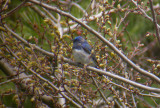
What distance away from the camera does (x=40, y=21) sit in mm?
4664

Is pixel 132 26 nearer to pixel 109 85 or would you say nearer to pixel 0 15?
pixel 109 85

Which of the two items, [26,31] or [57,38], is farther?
[26,31]

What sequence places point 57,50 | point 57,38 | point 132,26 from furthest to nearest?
point 132,26 < point 57,50 < point 57,38

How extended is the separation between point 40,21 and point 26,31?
0.51 m

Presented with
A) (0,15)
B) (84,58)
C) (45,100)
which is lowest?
(45,100)

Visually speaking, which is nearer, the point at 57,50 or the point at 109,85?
the point at 57,50

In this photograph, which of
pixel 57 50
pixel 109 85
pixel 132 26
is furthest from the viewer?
pixel 132 26

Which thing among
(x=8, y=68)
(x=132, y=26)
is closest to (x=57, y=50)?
(x=8, y=68)

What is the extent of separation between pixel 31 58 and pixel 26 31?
2.01 m

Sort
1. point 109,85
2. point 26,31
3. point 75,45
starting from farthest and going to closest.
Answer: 1. point 26,31
2. point 75,45
3. point 109,85

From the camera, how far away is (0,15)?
92.7 inches

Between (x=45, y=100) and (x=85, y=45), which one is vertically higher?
(x=85, y=45)

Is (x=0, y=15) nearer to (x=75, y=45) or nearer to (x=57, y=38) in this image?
(x=57, y=38)

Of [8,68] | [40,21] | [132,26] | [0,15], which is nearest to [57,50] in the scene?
[0,15]
